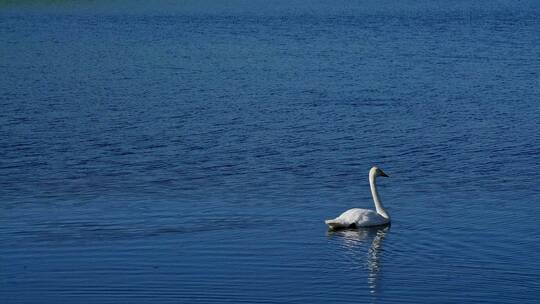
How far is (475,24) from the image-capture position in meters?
62.5

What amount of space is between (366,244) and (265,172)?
527 cm

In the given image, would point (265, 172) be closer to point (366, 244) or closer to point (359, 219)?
point (359, 219)

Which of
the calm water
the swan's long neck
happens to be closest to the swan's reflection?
the calm water

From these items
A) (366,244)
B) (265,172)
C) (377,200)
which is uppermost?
(377,200)

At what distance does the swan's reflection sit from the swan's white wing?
0.09 m

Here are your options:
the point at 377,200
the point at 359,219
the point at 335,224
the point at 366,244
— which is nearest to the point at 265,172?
the point at 377,200

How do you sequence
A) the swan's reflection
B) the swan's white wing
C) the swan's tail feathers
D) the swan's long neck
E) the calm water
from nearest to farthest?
the calm water → the swan's reflection → the swan's tail feathers → the swan's white wing → the swan's long neck

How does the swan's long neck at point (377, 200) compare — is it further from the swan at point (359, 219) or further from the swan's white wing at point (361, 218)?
the swan's white wing at point (361, 218)

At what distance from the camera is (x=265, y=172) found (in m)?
21.2

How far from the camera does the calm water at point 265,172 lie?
45.8ft

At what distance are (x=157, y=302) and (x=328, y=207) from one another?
232 inches

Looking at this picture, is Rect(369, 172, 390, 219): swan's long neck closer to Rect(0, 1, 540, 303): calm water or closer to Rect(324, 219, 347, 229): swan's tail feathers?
Rect(0, 1, 540, 303): calm water

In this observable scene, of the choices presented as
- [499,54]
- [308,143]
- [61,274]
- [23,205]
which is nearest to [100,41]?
[499,54]

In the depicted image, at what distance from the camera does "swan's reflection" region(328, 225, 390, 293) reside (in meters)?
14.6
